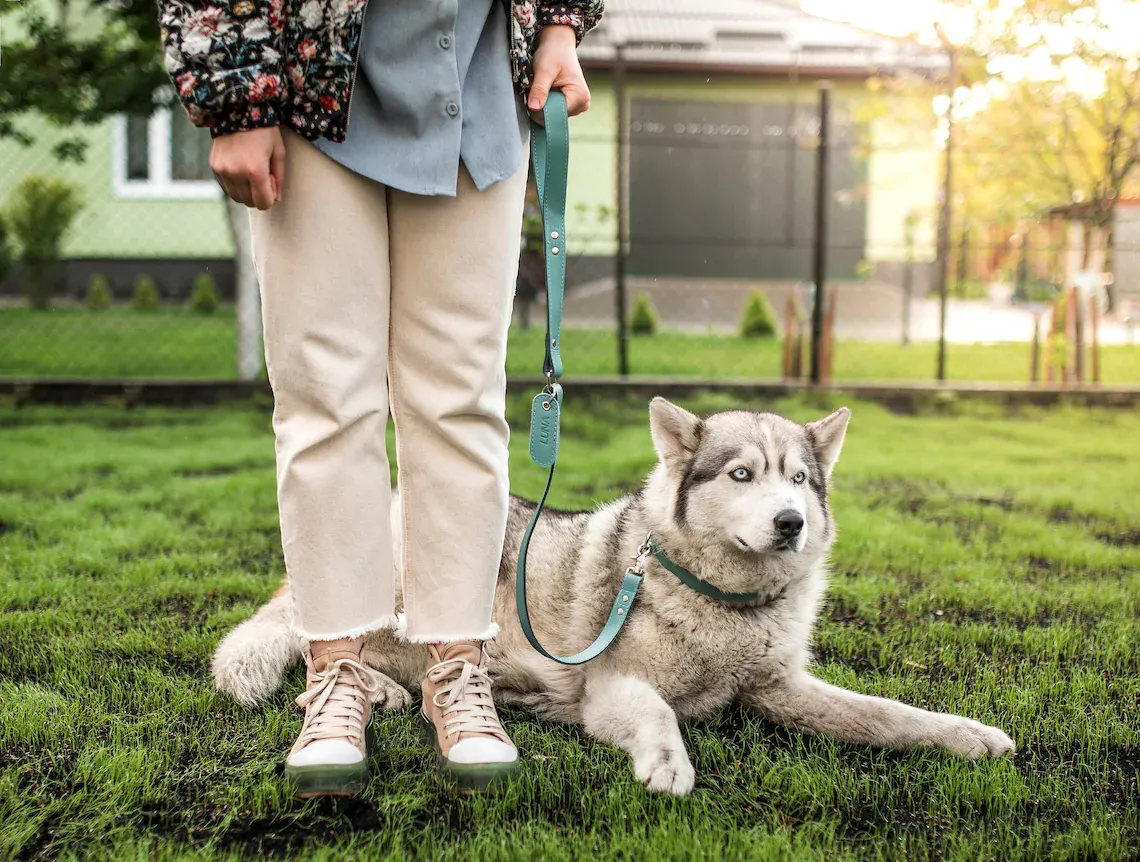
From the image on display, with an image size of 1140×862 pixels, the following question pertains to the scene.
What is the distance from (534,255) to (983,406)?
Result: 454cm

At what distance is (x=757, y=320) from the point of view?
456 inches

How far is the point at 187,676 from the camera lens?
247cm

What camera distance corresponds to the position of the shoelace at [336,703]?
1910mm

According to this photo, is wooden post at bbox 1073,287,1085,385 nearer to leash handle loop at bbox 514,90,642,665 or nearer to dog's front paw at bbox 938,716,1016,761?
dog's front paw at bbox 938,716,1016,761

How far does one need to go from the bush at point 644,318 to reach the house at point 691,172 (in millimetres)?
1105

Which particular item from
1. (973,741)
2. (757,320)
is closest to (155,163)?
(757,320)

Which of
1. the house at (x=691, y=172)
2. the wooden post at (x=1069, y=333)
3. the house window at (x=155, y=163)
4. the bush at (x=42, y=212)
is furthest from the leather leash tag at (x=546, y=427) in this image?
the house window at (x=155, y=163)

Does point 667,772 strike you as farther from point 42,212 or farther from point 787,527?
point 42,212

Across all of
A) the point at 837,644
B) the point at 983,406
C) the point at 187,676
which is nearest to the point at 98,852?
the point at 187,676

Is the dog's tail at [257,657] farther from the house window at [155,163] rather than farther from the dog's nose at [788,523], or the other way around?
the house window at [155,163]

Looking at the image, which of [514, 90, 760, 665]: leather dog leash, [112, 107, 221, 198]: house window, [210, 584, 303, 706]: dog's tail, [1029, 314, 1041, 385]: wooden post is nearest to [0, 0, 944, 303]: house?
[112, 107, 221, 198]: house window

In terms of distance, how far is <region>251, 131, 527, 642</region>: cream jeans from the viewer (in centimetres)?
184

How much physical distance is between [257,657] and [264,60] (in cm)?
134

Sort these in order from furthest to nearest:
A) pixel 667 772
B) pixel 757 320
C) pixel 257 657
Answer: pixel 757 320
pixel 257 657
pixel 667 772
